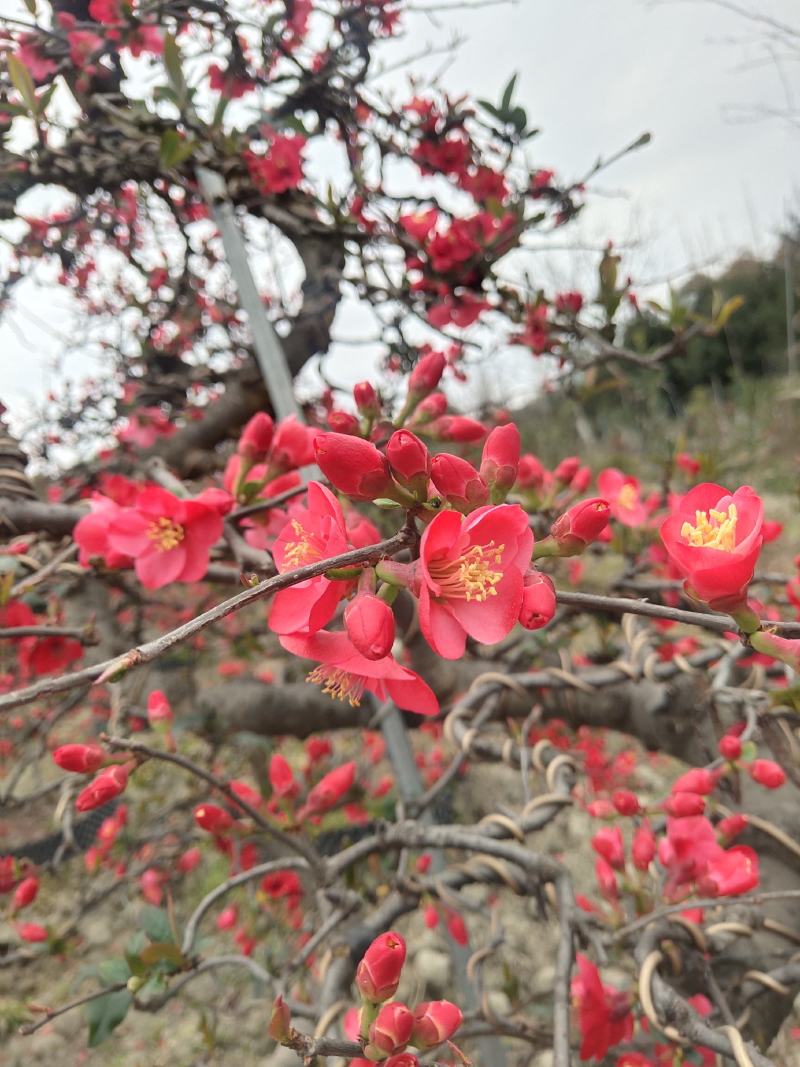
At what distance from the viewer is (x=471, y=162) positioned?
1793 millimetres

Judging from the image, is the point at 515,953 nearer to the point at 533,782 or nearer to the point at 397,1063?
the point at 533,782

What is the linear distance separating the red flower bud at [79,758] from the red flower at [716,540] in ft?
1.94

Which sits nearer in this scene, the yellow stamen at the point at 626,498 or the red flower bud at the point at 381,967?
the red flower bud at the point at 381,967

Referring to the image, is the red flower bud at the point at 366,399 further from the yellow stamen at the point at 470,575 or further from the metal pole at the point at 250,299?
the metal pole at the point at 250,299

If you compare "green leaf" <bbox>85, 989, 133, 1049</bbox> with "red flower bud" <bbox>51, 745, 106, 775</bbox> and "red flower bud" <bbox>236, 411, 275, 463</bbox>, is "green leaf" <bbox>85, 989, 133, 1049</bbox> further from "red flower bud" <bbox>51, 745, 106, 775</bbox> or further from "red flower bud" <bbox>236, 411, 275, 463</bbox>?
"red flower bud" <bbox>236, 411, 275, 463</bbox>

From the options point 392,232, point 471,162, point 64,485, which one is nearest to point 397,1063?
point 392,232

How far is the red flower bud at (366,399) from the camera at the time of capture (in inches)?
25.4

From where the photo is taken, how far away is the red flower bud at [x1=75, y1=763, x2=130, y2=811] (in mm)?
583

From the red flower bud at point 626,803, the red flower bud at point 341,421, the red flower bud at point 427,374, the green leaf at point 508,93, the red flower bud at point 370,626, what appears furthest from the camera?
the green leaf at point 508,93

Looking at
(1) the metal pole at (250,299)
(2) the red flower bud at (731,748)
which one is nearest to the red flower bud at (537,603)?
(2) the red flower bud at (731,748)

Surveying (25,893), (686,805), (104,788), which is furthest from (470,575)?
(25,893)

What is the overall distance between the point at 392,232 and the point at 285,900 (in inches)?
76.0

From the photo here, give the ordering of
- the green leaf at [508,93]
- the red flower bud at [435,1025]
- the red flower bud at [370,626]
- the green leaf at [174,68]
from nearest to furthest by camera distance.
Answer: the red flower bud at [370,626], the red flower bud at [435,1025], the green leaf at [174,68], the green leaf at [508,93]

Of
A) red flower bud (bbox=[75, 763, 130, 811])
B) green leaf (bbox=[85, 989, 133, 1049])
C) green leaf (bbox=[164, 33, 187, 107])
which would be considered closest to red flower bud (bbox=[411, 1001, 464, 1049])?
red flower bud (bbox=[75, 763, 130, 811])
